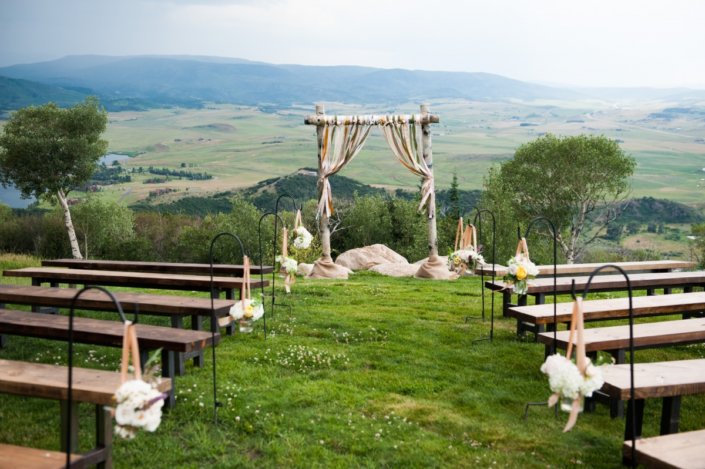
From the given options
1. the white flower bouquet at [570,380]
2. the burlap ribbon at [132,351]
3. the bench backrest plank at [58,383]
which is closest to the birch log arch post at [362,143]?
the bench backrest plank at [58,383]

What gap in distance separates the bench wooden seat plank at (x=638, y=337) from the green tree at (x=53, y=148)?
34.8 m

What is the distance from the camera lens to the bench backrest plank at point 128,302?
716cm

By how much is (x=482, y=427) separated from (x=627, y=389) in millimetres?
1309

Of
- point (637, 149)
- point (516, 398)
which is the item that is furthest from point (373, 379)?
point (637, 149)

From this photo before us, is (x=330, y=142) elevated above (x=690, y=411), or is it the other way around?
(x=330, y=142)

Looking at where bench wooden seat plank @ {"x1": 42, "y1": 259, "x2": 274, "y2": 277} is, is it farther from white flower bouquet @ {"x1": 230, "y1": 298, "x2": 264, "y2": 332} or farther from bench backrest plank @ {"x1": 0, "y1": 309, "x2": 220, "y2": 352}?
white flower bouquet @ {"x1": 230, "y1": 298, "x2": 264, "y2": 332}

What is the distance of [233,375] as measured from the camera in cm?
662

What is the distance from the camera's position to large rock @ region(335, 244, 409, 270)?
61.6 feet

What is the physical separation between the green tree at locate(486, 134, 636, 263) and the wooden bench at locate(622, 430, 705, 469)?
36.1 metres

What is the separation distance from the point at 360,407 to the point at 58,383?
270 centimetres

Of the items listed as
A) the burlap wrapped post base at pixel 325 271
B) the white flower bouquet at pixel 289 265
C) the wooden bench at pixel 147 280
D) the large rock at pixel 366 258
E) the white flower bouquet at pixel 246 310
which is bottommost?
the large rock at pixel 366 258

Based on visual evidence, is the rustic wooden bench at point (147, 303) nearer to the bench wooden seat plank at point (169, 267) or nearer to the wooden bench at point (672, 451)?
the bench wooden seat plank at point (169, 267)

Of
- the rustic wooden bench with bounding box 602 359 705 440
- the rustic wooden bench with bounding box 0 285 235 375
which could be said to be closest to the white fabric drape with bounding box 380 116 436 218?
the rustic wooden bench with bounding box 0 285 235 375

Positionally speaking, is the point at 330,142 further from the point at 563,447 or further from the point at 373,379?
the point at 563,447
